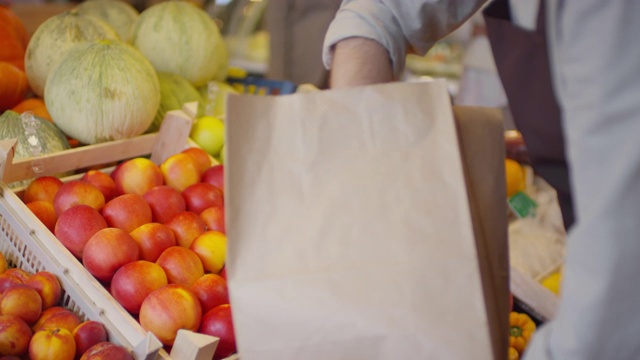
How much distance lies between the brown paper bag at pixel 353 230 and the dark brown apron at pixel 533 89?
0.39 ft

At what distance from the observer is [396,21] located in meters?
1.04

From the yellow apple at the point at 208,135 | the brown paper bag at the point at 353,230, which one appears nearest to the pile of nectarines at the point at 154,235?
the yellow apple at the point at 208,135

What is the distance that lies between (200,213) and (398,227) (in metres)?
0.75

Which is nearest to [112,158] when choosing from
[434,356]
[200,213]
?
[200,213]

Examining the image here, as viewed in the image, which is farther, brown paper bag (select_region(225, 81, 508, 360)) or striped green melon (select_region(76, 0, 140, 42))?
striped green melon (select_region(76, 0, 140, 42))

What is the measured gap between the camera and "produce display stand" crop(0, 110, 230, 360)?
3.06ft

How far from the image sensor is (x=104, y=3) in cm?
204

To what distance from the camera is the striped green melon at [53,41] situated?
1651 millimetres

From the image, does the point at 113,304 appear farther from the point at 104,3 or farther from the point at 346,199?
the point at 104,3

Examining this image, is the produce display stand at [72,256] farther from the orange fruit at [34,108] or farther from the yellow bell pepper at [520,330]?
the yellow bell pepper at [520,330]

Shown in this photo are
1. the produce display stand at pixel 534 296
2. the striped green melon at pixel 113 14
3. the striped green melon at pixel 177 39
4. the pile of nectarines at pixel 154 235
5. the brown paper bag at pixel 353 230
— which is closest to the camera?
the brown paper bag at pixel 353 230

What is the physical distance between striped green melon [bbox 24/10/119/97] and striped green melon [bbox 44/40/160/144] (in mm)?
156

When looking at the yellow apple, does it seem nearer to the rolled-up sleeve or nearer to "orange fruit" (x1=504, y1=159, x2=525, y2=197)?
the rolled-up sleeve

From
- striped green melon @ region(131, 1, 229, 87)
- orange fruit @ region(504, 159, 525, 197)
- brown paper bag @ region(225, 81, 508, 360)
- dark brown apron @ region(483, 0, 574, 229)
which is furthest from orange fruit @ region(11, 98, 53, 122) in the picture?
orange fruit @ region(504, 159, 525, 197)
